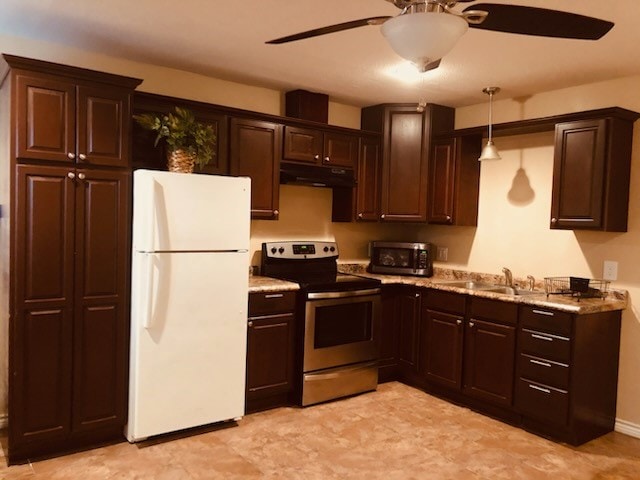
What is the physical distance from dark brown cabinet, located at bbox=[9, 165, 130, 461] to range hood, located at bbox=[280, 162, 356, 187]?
1324 millimetres

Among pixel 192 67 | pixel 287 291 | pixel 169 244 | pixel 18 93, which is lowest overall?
pixel 287 291

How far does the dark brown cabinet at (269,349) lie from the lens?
11.5 feet

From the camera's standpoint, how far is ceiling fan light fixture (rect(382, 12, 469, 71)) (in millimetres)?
1562

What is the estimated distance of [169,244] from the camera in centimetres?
299

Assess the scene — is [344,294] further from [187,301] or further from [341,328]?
[187,301]

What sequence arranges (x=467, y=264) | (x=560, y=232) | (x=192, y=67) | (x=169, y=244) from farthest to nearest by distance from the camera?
(x=467, y=264)
(x=560, y=232)
(x=192, y=67)
(x=169, y=244)

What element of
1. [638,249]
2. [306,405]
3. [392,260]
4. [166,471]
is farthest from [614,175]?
[166,471]

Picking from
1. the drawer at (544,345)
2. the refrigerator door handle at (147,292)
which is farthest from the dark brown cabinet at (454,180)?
the refrigerator door handle at (147,292)

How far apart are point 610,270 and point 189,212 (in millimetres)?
2836

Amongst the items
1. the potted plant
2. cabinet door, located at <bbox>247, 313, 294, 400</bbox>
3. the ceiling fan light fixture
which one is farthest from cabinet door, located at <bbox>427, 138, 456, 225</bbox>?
the ceiling fan light fixture

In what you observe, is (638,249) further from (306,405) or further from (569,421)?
(306,405)

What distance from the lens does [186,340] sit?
3088 mm

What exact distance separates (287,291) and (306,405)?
0.85m

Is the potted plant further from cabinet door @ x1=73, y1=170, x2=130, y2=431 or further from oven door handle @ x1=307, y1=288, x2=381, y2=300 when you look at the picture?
oven door handle @ x1=307, y1=288, x2=381, y2=300
